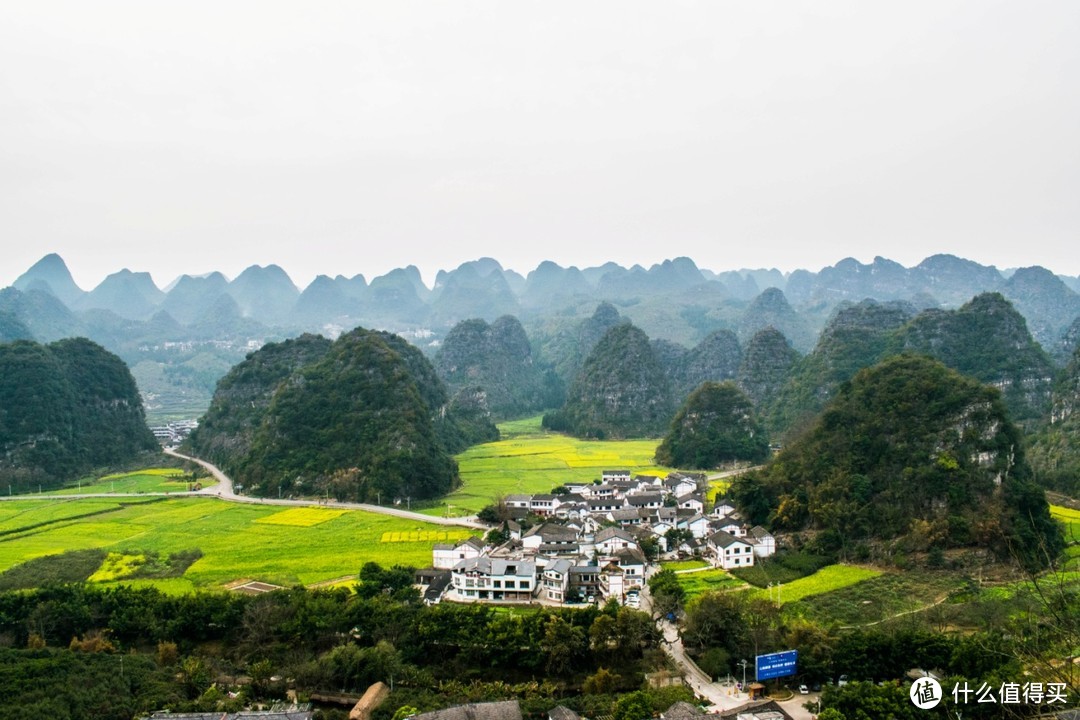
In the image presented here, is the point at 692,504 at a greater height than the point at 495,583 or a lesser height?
lesser

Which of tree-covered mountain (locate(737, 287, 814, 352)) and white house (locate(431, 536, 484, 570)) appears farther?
tree-covered mountain (locate(737, 287, 814, 352))

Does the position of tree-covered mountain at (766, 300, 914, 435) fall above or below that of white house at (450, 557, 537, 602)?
above

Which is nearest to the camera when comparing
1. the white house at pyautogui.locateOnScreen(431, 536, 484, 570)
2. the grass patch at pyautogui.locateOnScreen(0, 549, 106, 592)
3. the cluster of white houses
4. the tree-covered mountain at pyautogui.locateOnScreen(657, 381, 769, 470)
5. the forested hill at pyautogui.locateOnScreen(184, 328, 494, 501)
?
the grass patch at pyautogui.locateOnScreen(0, 549, 106, 592)

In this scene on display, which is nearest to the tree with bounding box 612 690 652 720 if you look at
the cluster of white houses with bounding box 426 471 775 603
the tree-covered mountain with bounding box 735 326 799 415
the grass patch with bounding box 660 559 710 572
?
the cluster of white houses with bounding box 426 471 775 603

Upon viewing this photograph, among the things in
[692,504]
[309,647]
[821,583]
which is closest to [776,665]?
[821,583]

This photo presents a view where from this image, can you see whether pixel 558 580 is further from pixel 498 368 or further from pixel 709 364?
pixel 498 368

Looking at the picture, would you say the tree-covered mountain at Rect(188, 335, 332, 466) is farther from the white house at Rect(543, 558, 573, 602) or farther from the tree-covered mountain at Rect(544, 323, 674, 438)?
the white house at Rect(543, 558, 573, 602)

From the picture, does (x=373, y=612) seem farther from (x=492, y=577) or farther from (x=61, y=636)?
(x=61, y=636)

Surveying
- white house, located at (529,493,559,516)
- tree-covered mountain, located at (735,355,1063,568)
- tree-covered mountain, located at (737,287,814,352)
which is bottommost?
white house, located at (529,493,559,516)
